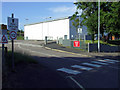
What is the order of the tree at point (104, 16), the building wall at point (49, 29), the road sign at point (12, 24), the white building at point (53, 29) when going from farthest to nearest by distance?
the building wall at point (49, 29) < the white building at point (53, 29) < the tree at point (104, 16) < the road sign at point (12, 24)

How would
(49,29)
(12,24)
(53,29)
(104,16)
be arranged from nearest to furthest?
(12,24), (104,16), (53,29), (49,29)

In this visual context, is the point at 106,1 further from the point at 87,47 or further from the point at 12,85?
the point at 12,85

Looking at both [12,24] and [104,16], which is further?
[104,16]

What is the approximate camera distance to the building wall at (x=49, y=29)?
4958 cm

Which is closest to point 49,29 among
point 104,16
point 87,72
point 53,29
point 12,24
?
point 53,29

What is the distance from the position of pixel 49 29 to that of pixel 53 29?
229cm

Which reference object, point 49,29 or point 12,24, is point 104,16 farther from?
point 49,29

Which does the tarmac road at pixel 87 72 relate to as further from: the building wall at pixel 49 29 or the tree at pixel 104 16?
the building wall at pixel 49 29

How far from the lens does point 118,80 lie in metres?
7.78

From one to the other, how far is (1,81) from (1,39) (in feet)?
7.69

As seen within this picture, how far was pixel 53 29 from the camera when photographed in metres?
53.6

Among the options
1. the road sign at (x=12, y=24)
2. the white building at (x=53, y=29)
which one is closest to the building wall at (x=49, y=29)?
the white building at (x=53, y=29)

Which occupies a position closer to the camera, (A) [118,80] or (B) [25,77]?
(B) [25,77]

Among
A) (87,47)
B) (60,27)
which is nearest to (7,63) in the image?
(87,47)
